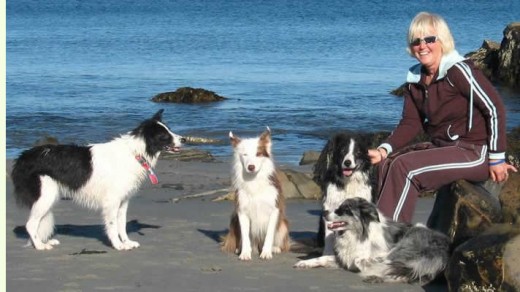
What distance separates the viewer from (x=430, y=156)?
770 cm

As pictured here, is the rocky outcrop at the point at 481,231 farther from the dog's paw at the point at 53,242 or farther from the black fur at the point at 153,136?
the dog's paw at the point at 53,242

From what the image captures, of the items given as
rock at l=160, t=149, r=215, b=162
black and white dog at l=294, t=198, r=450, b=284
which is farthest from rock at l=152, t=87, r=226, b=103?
black and white dog at l=294, t=198, r=450, b=284

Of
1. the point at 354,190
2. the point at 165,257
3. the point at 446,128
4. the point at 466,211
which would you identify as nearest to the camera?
the point at 466,211

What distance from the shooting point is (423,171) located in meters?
7.70

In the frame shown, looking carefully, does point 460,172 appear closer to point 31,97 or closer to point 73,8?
point 31,97

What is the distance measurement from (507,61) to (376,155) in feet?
71.5

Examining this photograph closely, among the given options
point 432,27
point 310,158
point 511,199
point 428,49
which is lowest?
point 310,158

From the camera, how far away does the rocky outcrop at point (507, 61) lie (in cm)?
2828

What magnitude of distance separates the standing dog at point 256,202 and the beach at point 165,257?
0.52 ft

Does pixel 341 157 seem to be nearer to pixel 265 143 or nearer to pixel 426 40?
pixel 265 143

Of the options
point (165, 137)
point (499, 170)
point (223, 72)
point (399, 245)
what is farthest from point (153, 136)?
point (223, 72)

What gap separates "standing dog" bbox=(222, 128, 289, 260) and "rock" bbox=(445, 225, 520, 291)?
2.10m

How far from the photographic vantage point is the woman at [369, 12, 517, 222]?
298 inches

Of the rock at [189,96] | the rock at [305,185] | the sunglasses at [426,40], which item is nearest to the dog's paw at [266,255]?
the sunglasses at [426,40]
